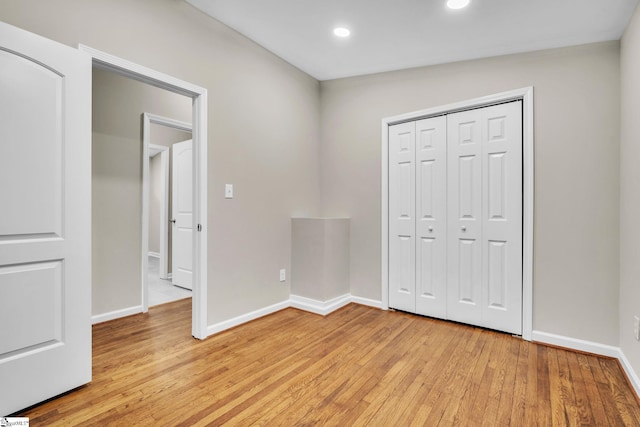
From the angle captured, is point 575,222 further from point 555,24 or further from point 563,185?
point 555,24

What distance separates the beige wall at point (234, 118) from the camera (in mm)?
1967

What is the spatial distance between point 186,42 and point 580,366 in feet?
12.0

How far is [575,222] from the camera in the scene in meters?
2.43

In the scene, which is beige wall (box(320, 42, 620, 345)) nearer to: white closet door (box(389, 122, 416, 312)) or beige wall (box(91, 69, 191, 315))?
white closet door (box(389, 122, 416, 312))

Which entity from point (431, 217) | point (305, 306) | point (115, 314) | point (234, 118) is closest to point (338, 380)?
point (305, 306)

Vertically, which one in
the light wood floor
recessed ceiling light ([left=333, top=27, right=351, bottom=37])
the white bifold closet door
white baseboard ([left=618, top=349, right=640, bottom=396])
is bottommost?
the light wood floor

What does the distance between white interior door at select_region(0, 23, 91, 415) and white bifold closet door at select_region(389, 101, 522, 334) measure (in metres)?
2.59

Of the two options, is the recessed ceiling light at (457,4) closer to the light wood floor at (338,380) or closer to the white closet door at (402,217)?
the white closet door at (402,217)

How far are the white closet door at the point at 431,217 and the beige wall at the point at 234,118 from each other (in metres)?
1.22

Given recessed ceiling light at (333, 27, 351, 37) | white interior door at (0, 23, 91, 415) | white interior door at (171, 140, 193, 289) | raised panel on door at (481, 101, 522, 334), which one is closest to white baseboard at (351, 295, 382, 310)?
raised panel on door at (481, 101, 522, 334)

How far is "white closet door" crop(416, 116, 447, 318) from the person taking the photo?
3.00 m

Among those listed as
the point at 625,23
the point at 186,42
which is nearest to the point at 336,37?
the point at 186,42

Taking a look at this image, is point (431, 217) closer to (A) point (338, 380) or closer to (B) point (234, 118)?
Result: (A) point (338, 380)

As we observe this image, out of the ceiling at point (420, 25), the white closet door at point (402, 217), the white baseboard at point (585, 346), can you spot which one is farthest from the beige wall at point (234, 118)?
the white baseboard at point (585, 346)
